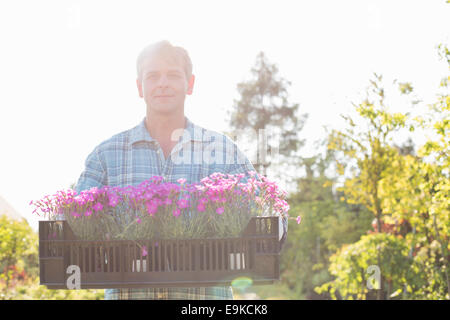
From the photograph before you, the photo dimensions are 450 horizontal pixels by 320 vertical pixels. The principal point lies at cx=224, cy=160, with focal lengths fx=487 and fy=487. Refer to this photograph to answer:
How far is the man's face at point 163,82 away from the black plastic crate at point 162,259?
2.21 ft

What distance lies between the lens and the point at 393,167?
6461 mm

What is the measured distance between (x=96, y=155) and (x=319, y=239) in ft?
37.2

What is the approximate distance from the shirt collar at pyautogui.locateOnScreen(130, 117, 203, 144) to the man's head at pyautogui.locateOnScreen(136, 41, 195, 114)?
133mm

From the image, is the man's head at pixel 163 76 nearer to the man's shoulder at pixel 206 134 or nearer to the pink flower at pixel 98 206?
the man's shoulder at pixel 206 134

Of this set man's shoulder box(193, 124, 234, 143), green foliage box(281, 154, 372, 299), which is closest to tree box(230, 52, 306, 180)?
green foliage box(281, 154, 372, 299)

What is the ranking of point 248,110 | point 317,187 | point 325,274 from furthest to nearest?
point 248,110 < point 317,187 < point 325,274

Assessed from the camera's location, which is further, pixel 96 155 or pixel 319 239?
pixel 319 239

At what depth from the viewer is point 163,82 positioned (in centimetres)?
213

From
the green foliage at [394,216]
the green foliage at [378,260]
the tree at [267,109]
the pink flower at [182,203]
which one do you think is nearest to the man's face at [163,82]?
the pink flower at [182,203]

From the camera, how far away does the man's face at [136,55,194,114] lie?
2.14 meters

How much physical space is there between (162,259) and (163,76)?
0.82 m

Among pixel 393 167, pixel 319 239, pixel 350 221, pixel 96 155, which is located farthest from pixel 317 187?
pixel 96 155
